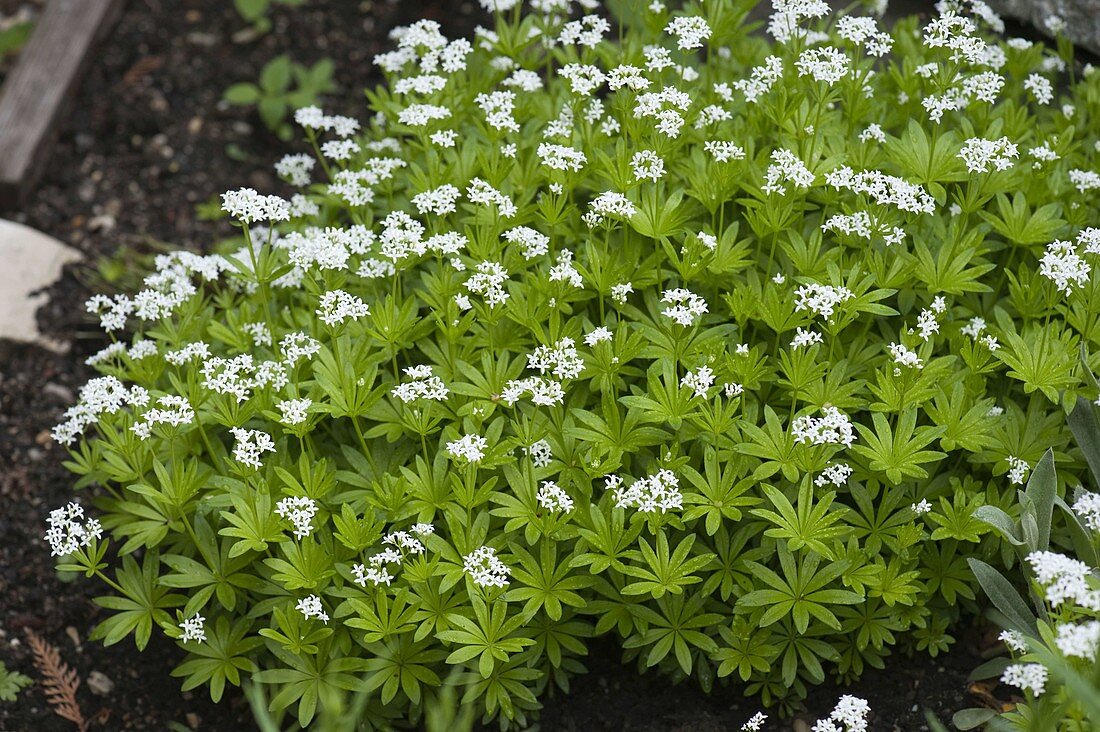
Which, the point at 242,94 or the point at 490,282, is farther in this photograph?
the point at 242,94

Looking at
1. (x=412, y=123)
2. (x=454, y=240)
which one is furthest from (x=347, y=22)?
(x=454, y=240)

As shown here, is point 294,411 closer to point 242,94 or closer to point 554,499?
point 554,499

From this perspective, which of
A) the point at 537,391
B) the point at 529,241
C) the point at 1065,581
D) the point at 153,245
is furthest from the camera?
the point at 153,245

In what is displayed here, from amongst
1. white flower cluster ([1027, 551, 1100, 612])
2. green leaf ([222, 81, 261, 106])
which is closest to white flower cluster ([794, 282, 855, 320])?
white flower cluster ([1027, 551, 1100, 612])

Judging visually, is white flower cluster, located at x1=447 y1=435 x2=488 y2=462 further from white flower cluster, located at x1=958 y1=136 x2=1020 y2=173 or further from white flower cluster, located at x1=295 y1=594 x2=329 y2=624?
white flower cluster, located at x1=958 y1=136 x2=1020 y2=173

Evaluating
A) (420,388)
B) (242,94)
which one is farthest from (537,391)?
(242,94)

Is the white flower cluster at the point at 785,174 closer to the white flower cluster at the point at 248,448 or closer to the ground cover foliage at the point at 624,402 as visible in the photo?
the ground cover foliage at the point at 624,402

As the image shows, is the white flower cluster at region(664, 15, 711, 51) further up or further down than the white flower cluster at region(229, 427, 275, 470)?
further up
